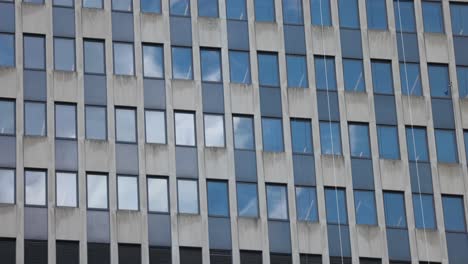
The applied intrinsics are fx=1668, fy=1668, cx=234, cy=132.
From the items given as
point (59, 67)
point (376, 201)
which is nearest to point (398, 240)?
point (376, 201)

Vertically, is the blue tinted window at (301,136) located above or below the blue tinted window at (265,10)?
below

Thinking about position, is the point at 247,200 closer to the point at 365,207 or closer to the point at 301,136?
the point at 301,136

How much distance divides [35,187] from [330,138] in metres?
16.0

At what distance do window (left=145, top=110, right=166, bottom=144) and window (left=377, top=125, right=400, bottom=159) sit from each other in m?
→ 11.7

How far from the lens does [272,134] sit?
87.7 metres

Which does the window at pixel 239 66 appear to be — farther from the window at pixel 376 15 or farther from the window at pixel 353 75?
the window at pixel 376 15

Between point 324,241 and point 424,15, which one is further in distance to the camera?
point 424,15

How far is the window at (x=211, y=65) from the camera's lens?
288 ft

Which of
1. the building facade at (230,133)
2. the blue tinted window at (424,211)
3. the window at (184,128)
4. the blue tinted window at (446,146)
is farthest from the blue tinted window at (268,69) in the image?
the blue tinted window at (424,211)

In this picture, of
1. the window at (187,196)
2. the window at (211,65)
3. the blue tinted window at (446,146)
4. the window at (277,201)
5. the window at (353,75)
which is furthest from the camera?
the window at (353,75)

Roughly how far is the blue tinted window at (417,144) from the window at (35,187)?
64.7ft

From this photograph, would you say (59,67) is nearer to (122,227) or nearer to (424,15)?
(122,227)

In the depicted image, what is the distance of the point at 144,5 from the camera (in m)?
88.2

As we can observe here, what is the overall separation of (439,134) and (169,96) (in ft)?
49.0
